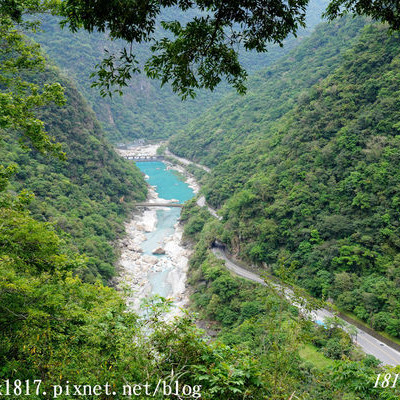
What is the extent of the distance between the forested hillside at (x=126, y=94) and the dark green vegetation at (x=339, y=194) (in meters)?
54.7

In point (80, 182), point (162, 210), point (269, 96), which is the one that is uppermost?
point (269, 96)

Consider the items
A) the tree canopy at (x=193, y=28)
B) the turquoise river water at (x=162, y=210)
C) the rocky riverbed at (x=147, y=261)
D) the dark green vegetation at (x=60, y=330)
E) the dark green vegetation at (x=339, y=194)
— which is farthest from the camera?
the turquoise river water at (x=162, y=210)

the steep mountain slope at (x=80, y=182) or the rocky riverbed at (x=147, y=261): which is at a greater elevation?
the steep mountain slope at (x=80, y=182)

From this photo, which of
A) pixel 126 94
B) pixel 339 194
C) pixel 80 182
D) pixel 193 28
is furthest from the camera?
pixel 126 94

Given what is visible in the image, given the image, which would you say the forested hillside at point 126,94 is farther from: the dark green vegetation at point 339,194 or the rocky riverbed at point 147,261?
the rocky riverbed at point 147,261

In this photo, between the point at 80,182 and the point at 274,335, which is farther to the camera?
the point at 80,182

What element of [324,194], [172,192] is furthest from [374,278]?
[172,192]

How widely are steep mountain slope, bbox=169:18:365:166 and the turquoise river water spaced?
7844 mm

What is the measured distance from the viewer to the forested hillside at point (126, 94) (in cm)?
10212

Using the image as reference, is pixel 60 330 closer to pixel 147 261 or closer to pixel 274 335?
pixel 274 335

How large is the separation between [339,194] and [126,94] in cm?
10691

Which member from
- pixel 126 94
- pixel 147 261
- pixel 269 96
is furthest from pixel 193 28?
pixel 126 94

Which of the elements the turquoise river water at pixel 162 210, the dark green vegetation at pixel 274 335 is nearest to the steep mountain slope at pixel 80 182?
the turquoise river water at pixel 162 210

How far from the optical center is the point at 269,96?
6244 cm
